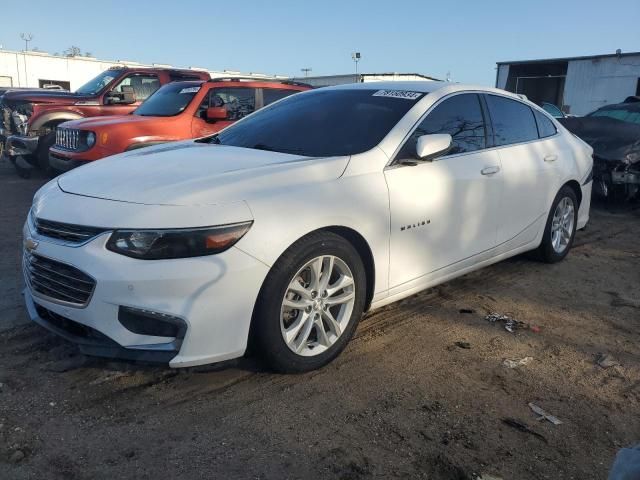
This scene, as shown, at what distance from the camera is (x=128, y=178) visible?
3.13 metres

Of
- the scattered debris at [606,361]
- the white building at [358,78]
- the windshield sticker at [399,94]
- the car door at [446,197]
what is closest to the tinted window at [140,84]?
the windshield sticker at [399,94]

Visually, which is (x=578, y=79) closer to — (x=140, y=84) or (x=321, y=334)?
(x=140, y=84)

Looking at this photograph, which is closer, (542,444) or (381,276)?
(542,444)

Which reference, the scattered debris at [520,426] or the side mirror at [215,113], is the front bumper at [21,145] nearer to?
the side mirror at [215,113]

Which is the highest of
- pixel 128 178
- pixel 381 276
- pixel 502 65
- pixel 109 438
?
pixel 502 65

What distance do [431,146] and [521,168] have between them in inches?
55.0

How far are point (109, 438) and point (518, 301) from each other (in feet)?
10.3

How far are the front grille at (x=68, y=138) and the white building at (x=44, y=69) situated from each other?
2636cm

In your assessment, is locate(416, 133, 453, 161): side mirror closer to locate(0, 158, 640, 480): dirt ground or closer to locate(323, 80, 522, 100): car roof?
locate(323, 80, 522, 100): car roof

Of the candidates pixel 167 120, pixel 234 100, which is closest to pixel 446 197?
pixel 167 120

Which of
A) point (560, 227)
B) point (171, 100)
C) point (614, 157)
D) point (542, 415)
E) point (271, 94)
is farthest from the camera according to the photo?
point (271, 94)

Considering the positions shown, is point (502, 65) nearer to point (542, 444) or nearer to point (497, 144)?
point (497, 144)

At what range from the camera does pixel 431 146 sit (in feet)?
11.5

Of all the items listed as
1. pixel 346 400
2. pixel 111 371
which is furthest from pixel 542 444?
pixel 111 371
